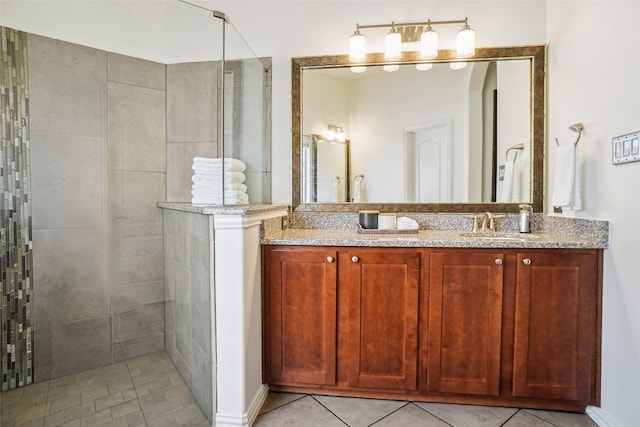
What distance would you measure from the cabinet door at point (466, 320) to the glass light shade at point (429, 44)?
1209mm

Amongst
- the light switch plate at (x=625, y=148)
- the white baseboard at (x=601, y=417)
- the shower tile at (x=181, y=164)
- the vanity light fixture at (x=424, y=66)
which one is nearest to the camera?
the light switch plate at (x=625, y=148)

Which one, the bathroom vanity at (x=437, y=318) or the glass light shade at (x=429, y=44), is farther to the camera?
the glass light shade at (x=429, y=44)

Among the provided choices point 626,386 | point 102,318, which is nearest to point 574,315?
point 626,386

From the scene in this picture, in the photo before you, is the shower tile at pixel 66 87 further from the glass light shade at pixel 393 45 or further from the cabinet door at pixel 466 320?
the cabinet door at pixel 466 320

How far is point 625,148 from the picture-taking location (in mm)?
1404

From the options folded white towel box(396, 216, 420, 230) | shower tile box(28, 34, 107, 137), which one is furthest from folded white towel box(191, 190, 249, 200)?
folded white towel box(396, 216, 420, 230)

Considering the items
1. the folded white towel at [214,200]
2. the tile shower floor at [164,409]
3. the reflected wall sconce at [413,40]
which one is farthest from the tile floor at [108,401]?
the reflected wall sconce at [413,40]

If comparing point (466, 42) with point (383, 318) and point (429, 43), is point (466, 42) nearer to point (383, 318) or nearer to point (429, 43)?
point (429, 43)

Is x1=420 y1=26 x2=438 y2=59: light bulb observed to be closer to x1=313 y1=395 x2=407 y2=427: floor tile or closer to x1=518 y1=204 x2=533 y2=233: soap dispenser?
x1=518 y1=204 x2=533 y2=233: soap dispenser

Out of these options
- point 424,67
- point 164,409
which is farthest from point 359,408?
point 424,67

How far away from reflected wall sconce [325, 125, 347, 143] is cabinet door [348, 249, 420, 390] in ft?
2.82

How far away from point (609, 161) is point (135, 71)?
240cm

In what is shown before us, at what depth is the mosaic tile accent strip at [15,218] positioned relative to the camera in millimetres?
1549

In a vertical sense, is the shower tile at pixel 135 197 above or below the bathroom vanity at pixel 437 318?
above
